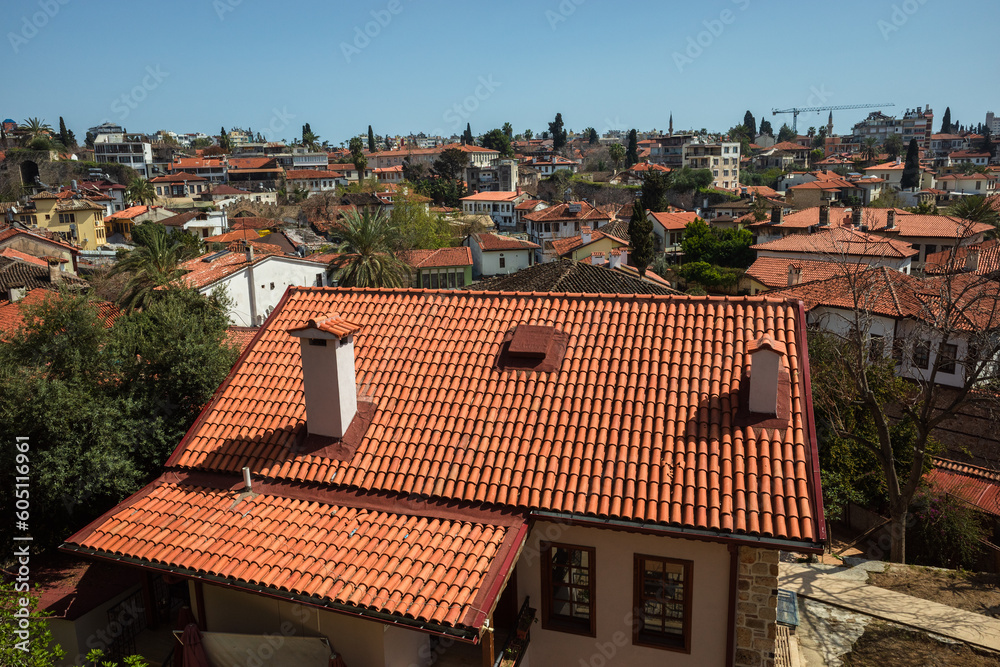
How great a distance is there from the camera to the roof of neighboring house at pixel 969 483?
18.3m

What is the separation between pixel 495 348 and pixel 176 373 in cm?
710

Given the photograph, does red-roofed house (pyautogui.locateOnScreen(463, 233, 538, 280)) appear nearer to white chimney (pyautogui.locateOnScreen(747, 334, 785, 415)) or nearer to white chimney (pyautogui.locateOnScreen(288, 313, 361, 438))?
white chimney (pyautogui.locateOnScreen(288, 313, 361, 438))

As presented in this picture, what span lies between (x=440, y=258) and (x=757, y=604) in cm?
4861

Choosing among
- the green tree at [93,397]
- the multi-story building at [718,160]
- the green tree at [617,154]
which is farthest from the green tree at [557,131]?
the green tree at [93,397]

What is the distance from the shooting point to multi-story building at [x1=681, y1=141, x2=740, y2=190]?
10912 centimetres

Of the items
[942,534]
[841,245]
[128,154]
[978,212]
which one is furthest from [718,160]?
[942,534]

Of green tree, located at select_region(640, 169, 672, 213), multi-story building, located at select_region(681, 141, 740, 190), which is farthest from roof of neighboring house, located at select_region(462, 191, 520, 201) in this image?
multi-story building, located at select_region(681, 141, 740, 190)

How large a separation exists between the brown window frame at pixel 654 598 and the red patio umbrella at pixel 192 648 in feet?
18.6

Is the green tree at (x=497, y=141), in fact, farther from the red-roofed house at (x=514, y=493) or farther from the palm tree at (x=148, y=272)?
the red-roofed house at (x=514, y=493)

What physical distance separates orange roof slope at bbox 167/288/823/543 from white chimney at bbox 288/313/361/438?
0.46m

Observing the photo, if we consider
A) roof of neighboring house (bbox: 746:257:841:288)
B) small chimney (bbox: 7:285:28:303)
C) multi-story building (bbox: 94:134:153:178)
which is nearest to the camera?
small chimney (bbox: 7:285:28:303)

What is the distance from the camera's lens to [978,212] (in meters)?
17.1

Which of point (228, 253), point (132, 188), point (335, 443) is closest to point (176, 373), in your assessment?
point (335, 443)

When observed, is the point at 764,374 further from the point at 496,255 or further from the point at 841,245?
the point at 496,255
